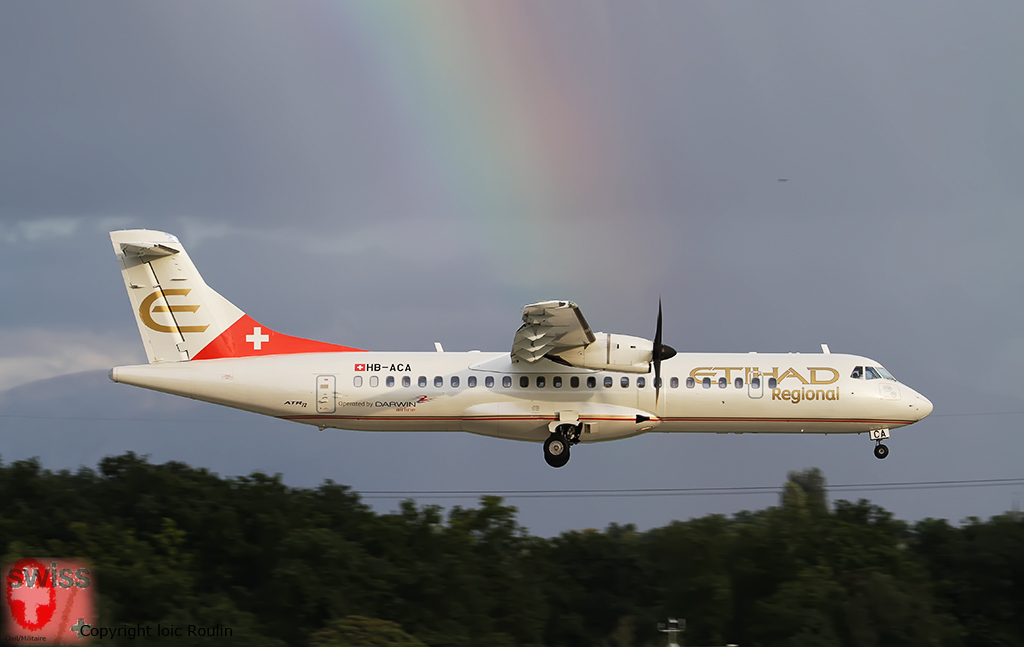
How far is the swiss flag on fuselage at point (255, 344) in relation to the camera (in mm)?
24047

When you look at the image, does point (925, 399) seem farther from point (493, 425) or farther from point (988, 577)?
point (493, 425)

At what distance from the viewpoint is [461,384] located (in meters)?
23.6

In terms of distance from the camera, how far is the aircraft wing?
68.7ft

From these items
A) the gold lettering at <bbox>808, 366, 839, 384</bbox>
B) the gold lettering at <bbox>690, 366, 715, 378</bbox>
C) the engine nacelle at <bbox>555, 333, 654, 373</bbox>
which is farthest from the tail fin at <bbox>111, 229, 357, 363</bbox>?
the gold lettering at <bbox>808, 366, 839, 384</bbox>

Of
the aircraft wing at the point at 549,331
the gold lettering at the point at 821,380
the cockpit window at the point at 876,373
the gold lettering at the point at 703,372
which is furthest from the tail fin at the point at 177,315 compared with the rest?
the cockpit window at the point at 876,373

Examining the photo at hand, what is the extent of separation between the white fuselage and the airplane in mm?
27

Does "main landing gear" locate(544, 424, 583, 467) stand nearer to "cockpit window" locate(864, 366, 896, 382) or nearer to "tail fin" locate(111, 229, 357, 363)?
"tail fin" locate(111, 229, 357, 363)

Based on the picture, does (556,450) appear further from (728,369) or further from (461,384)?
(728,369)

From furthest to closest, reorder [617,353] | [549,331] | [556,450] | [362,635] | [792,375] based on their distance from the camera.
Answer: [792,375], [556,450], [617,353], [549,331], [362,635]

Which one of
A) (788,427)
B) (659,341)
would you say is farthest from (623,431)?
(788,427)

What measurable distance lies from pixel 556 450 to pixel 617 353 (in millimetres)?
2907

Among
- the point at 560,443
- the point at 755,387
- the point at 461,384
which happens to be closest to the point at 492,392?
the point at 461,384

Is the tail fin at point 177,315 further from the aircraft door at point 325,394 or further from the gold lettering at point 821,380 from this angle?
the gold lettering at point 821,380

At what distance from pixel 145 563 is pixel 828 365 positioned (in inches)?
672
